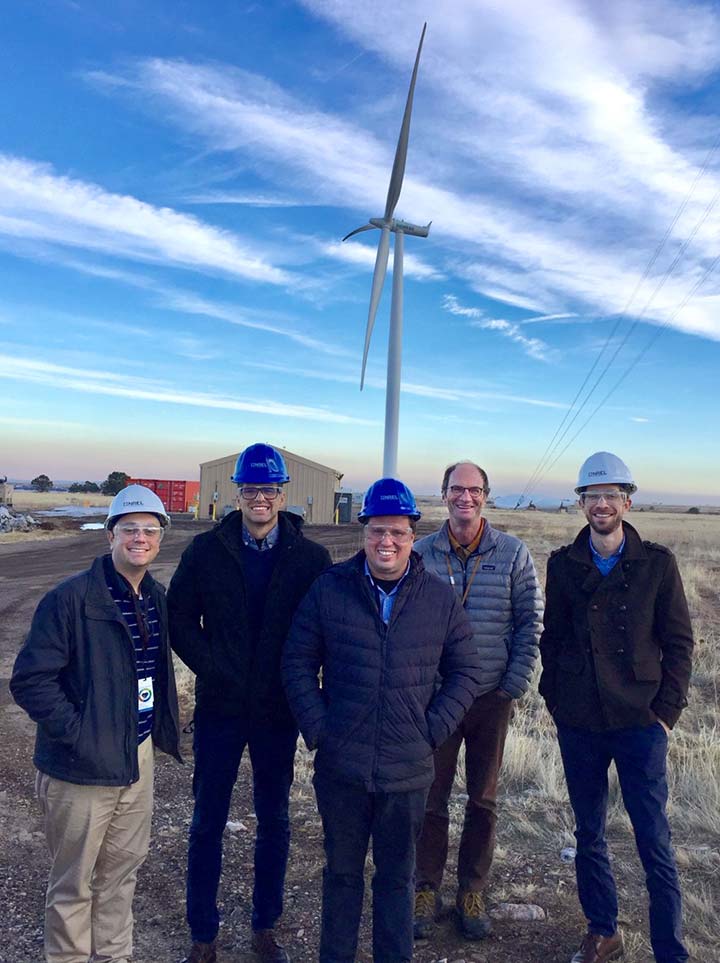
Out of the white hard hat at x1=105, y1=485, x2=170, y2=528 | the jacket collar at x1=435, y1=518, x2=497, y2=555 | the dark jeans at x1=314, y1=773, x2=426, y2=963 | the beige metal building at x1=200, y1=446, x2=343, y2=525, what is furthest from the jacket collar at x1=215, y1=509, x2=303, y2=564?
the beige metal building at x1=200, y1=446, x2=343, y2=525

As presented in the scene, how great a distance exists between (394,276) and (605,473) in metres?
13.1

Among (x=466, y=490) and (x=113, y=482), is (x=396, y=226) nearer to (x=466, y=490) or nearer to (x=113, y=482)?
(x=466, y=490)

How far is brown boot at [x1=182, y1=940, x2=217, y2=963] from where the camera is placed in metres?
3.70

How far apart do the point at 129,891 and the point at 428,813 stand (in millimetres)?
1576

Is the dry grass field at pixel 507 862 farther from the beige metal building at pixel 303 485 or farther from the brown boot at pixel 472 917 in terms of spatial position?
the beige metal building at pixel 303 485

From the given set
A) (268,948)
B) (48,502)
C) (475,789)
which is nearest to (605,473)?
(475,789)

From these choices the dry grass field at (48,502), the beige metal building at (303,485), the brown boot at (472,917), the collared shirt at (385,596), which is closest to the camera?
the collared shirt at (385,596)

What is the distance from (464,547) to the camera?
4.28m

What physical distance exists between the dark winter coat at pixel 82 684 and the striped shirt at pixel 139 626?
0.07 m

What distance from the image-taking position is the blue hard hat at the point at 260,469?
3779mm

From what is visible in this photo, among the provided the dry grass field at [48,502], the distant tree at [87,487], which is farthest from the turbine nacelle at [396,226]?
the distant tree at [87,487]

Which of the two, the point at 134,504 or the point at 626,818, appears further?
the point at 626,818

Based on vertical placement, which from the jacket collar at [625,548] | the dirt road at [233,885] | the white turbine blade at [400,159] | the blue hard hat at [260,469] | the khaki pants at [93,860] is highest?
the white turbine blade at [400,159]

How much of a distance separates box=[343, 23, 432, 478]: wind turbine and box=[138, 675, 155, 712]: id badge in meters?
10.5
